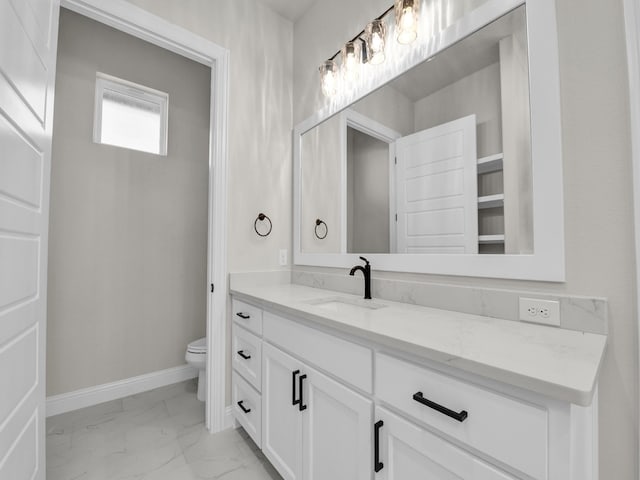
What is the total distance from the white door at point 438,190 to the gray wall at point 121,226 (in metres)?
1.92

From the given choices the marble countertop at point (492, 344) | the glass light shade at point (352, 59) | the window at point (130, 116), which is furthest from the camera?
the window at point (130, 116)

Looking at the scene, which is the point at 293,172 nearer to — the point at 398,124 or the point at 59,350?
the point at 398,124

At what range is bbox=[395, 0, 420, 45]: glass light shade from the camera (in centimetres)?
136

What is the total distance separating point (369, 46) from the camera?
5.22ft

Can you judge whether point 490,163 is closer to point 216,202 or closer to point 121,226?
point 216,202

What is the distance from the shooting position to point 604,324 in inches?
34.0

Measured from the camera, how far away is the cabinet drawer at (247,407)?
153cm

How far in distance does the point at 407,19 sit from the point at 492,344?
142 centimetres

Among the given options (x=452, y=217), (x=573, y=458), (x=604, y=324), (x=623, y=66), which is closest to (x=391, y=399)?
(x=573, y=458)

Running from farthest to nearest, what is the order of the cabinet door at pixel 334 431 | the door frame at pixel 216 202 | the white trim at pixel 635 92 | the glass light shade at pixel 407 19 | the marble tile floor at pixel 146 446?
the door frame at pixel 216 202 → the marble tile floor at pixel 146 446 → the glass light shade at pixel 407 19 → the cabinet door at pixel 334 431 → the white trim at pixel 635 92

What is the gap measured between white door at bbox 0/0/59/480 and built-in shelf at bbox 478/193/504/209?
5.17 feet

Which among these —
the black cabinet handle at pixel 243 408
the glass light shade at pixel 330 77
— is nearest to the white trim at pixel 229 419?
the black cabinet handle at pixel 243 408

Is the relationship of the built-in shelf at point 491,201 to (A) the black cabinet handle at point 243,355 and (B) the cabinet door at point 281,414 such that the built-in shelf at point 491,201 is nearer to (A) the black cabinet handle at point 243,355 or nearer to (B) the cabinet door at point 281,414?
(B) the cabinet door at point 281,414

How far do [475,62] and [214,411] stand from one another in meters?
2.27
